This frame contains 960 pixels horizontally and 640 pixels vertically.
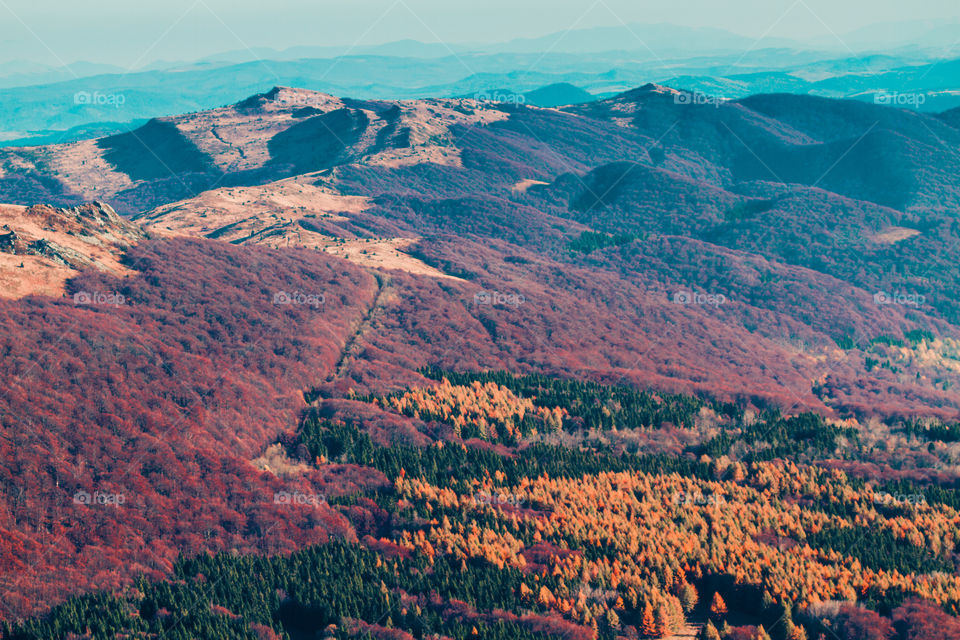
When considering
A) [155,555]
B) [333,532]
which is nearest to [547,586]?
[333,532]

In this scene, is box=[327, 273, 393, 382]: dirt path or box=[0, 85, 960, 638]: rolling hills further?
box=[327, 273, 393, 382]: dirt path

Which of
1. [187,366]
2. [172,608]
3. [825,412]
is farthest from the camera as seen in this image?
[825,412]

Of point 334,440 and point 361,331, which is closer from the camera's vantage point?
point 334,440

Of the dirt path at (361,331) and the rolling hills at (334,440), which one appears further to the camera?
the dirt path at (361,331)

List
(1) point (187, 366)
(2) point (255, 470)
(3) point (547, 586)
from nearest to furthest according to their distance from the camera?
(3) point (547, 586) → (2) point (255, 470) → (1) point (187, 366)

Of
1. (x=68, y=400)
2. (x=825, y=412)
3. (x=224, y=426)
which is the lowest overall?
(x=825, y=412)

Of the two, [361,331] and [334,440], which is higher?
[361,331]

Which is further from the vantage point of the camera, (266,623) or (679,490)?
(679,490)

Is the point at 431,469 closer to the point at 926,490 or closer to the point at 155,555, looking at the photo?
the point at 155,555

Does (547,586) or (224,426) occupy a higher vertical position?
(224,426)

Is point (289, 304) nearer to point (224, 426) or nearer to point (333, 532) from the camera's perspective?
point (224, 426)
